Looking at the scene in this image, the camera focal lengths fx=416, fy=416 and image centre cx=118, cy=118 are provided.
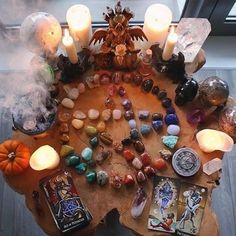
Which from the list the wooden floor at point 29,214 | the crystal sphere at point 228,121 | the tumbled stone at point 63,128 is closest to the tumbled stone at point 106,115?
the tumbled stone at point 63,128

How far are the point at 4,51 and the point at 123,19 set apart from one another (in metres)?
0.81

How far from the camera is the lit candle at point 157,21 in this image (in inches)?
50.2

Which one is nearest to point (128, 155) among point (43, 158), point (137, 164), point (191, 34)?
point (137, 164)

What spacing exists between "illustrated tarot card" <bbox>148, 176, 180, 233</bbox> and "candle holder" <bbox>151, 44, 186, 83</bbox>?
13.0 inches

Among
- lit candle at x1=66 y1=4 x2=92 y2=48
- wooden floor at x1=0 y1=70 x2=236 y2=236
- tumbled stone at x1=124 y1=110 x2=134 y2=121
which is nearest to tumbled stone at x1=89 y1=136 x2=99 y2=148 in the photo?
tumbled stone at x1=124 y1=110 x2=134 y2=121

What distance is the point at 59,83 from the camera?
4.40ft

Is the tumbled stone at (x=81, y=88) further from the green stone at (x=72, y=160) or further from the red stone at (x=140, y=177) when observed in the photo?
the red stone at (x=140, y=177)

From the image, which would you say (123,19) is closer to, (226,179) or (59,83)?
(59,83)

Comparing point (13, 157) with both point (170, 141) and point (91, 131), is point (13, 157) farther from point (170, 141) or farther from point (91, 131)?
point (170, 141)

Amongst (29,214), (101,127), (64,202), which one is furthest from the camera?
(29,214)

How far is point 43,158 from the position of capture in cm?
119

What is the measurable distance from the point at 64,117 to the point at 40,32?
27cm

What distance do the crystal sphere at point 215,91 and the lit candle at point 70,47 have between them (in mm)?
402

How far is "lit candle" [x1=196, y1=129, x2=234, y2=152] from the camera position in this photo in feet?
4.00
